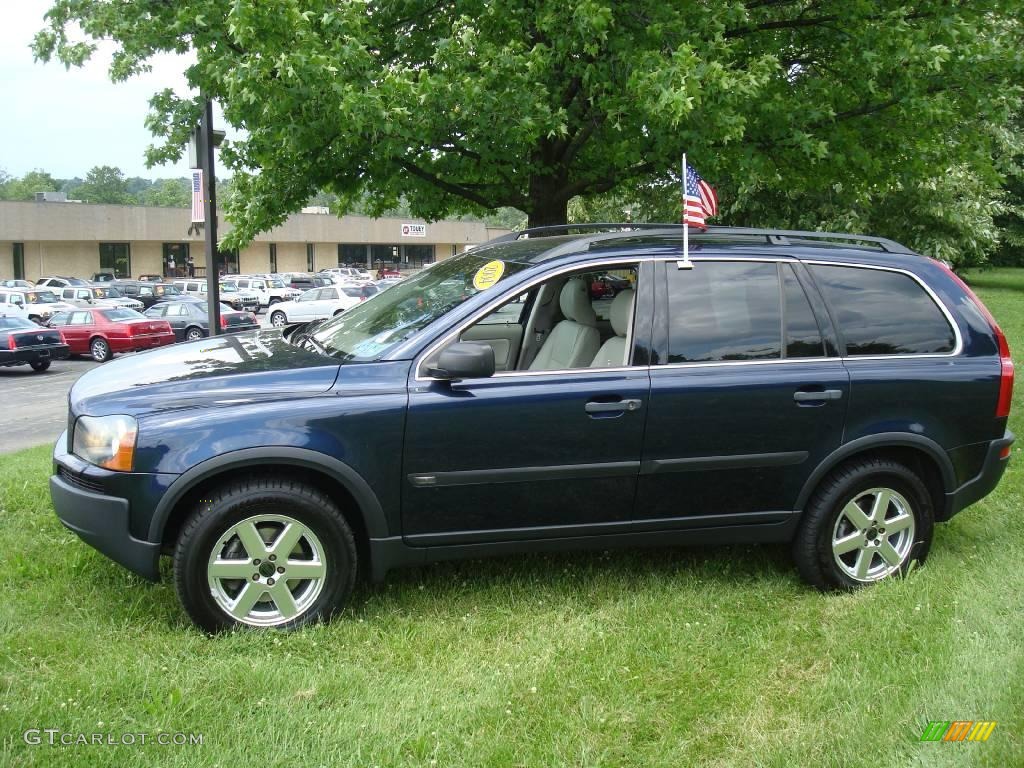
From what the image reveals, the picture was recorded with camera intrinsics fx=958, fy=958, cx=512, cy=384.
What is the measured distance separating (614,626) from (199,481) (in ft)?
6.22

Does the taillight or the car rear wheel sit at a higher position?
Result: the taillight

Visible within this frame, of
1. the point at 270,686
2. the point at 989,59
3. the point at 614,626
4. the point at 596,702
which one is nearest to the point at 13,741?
the point at 270,686

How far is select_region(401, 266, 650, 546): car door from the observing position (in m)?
4.16

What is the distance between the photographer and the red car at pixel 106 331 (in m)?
24.8

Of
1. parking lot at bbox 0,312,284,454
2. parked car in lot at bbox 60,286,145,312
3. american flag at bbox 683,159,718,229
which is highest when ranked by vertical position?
american flag at bbox 683,159,718,229

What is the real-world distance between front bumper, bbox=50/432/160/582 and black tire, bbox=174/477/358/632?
0.40ft

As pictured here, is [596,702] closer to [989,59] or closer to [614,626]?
[614,626]

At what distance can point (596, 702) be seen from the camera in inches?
140

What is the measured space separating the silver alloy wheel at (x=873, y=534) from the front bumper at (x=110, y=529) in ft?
10.4

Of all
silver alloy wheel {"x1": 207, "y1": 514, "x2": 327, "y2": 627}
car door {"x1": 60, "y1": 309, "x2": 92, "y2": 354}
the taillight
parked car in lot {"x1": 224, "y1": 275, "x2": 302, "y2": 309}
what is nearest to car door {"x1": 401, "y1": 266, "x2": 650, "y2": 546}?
silver alloy wheel {"x1": 207, "y1": 514, "x2": 327, "y2": 627}

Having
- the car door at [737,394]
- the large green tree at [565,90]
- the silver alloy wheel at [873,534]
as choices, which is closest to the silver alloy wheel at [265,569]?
the car door at [737,394]

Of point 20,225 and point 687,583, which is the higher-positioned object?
point 20,225

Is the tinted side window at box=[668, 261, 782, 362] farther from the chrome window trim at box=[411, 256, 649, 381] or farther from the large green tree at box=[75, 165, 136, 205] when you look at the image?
the large green tree at box=[75, 165, 136, 205]

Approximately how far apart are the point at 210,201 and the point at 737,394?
25.4 feet
